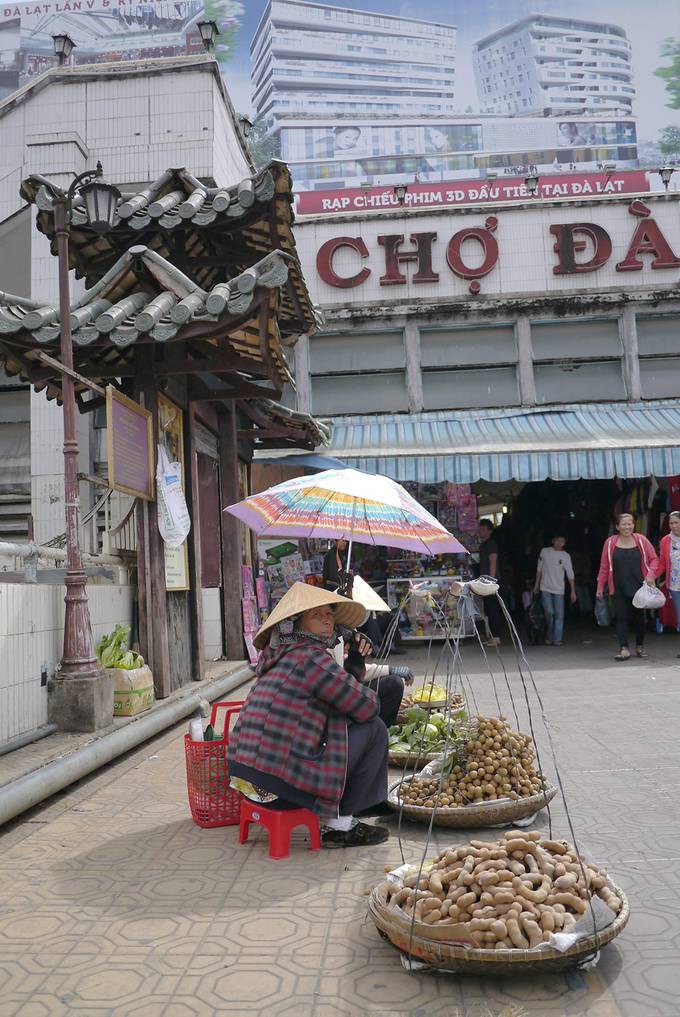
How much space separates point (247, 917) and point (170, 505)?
582 cm

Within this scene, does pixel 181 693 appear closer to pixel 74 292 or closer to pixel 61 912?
pixel 61 912

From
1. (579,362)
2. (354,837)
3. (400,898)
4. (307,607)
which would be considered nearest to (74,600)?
(307,607)

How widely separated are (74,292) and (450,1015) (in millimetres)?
13541

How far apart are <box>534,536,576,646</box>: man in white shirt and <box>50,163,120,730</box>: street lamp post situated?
8660 mm

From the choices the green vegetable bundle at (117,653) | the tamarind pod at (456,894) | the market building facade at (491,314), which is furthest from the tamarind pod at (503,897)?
the market building facade at (491,314)

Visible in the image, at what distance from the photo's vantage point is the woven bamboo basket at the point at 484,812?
4.51m

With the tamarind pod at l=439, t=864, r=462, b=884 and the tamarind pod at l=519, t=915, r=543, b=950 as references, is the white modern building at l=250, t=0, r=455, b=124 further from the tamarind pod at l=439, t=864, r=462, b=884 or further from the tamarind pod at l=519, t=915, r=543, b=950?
the tamarind pod at l=519, t=915, r=543, b=950

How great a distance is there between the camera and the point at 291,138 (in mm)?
50062

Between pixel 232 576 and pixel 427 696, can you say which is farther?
pixel 232 576

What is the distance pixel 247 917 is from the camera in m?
3.57

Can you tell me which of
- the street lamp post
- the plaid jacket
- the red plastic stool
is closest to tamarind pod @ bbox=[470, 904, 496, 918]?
the plaid jacket

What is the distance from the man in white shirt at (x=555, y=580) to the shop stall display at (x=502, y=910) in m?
10.7

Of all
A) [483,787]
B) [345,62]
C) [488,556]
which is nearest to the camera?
[483,787]

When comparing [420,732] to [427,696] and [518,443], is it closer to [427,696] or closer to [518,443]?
[427,696]
